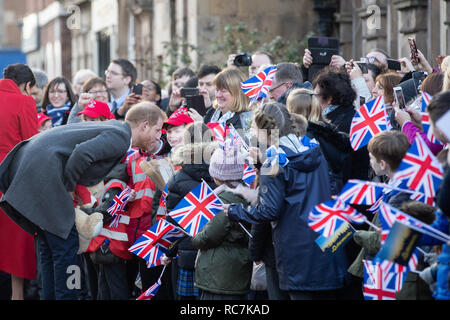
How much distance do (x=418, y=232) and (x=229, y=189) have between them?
196cm

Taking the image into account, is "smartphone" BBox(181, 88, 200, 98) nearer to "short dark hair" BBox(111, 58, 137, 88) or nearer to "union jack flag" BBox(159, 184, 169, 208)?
"union jack flag" BBox(159, 184, 169, 208)

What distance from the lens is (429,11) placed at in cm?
1110

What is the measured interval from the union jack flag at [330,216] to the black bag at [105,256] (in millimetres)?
2951

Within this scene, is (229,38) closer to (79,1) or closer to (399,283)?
(399,283)

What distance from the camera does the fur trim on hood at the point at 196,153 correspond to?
620 centimetres

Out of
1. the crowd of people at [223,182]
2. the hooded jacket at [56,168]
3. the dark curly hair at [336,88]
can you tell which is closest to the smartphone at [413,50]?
Result: the crowd of people at [223,182]

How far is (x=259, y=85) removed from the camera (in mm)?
6883

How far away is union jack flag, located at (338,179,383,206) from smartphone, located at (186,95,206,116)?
3.01 metres

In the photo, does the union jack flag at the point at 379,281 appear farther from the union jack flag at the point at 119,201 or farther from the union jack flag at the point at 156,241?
the union jack flag at the point at 119,201

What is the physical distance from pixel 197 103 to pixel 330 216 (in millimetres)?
3464

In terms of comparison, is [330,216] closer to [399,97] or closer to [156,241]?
[399,97]

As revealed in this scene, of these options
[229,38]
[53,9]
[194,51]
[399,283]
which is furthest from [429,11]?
[53,9]

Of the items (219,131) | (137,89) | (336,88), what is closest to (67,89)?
(137,89)
